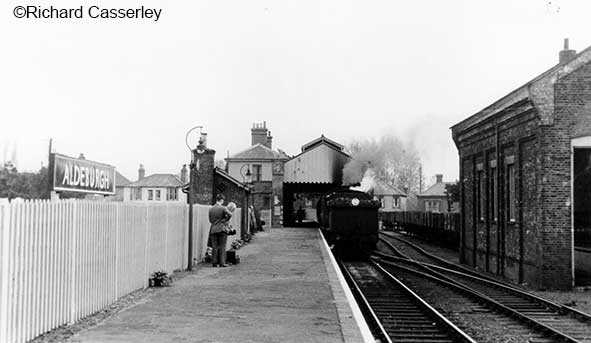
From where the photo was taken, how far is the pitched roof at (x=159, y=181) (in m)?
79.2

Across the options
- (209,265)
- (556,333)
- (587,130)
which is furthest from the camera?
(209,265)

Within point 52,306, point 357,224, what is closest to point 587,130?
point 357,224

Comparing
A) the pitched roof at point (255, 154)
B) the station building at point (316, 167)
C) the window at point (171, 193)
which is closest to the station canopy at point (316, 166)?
the station building at point (316, 167)

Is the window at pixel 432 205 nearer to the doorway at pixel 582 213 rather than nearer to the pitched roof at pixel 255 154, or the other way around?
the pitched roof at pixel 255 154

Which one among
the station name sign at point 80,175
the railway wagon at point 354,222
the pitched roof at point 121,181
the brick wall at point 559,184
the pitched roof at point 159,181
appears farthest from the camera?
the pitched roof at point 121,181

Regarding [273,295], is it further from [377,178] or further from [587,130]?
[377,178]

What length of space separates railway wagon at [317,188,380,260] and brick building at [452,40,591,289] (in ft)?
17.3

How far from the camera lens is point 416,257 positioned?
28.6 metres

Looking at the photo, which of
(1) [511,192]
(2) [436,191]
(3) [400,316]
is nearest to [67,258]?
(3) [400,316]

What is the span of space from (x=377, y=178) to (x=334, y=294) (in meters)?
32.5

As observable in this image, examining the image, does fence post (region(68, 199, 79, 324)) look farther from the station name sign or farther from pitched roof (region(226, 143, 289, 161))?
pitched roof (region(226, 143, 289, 161))

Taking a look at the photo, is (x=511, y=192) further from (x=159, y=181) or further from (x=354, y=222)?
(x=159, y=181)

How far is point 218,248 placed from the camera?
17203 mm

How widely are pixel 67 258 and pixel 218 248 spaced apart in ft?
29.3
